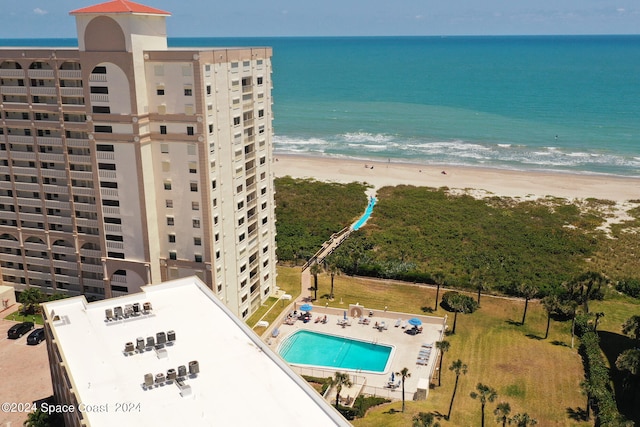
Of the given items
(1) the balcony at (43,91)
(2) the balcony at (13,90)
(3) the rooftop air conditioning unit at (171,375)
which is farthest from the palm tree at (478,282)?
(2) the balcony at (13,90)

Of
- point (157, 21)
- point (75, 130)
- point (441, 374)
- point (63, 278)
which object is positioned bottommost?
point (441, 374)

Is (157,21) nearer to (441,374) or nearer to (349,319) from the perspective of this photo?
(349,319)

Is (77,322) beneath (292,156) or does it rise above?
above

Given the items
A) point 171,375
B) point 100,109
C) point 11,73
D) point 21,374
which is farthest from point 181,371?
point 11,73

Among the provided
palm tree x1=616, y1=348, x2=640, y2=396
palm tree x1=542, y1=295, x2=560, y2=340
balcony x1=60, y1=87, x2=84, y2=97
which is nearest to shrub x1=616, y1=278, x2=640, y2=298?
palm tree x1=542, y1=295, x2=560, y2=340

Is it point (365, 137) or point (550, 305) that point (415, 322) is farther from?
point (365, 137)

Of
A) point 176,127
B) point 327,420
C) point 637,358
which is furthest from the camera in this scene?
point 176,127

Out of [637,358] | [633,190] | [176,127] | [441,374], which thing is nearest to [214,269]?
[176,127]
